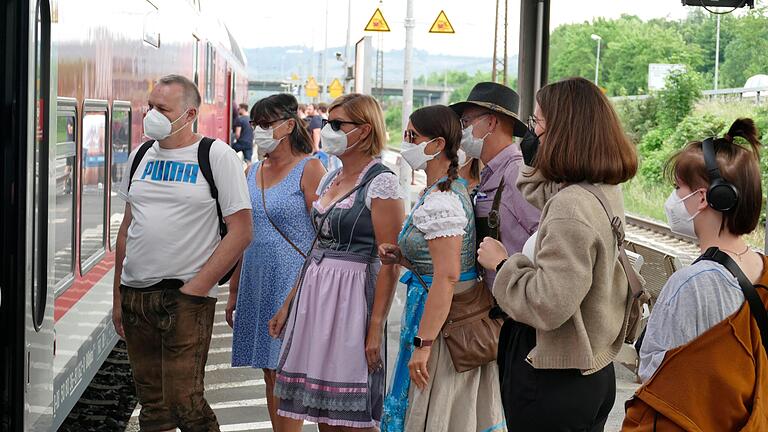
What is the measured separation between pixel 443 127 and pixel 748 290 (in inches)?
64.3

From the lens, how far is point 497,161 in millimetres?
4363

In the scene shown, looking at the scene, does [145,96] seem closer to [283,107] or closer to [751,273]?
[283,107]

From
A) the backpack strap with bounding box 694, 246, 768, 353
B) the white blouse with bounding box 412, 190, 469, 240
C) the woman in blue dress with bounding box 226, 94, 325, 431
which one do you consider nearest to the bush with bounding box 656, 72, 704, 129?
the woman in blue dress with bounding box 226, 94, 325, 431

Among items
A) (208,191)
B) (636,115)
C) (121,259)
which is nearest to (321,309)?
(208,191)

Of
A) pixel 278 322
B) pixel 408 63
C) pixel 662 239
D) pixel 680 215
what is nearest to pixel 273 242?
pixel 278 322

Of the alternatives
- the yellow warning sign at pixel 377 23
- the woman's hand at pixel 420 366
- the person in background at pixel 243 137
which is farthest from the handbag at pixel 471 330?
the person in background at pixel 243 137

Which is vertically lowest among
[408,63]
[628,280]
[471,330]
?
[471,330]

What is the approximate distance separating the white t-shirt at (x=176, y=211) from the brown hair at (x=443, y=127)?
35.6 inches

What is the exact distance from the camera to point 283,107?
5.52 metres

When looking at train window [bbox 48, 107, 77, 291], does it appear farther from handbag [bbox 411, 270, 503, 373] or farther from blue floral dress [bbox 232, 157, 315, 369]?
handbag [bbox 411, 270, 503, 373]

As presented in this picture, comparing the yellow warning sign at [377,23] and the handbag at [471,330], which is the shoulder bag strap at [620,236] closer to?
the handbag at [471,330]

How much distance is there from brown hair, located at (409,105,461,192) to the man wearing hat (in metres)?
0.19

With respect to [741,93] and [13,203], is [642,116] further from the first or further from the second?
[13,203]

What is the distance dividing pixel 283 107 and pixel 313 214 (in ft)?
3.28
